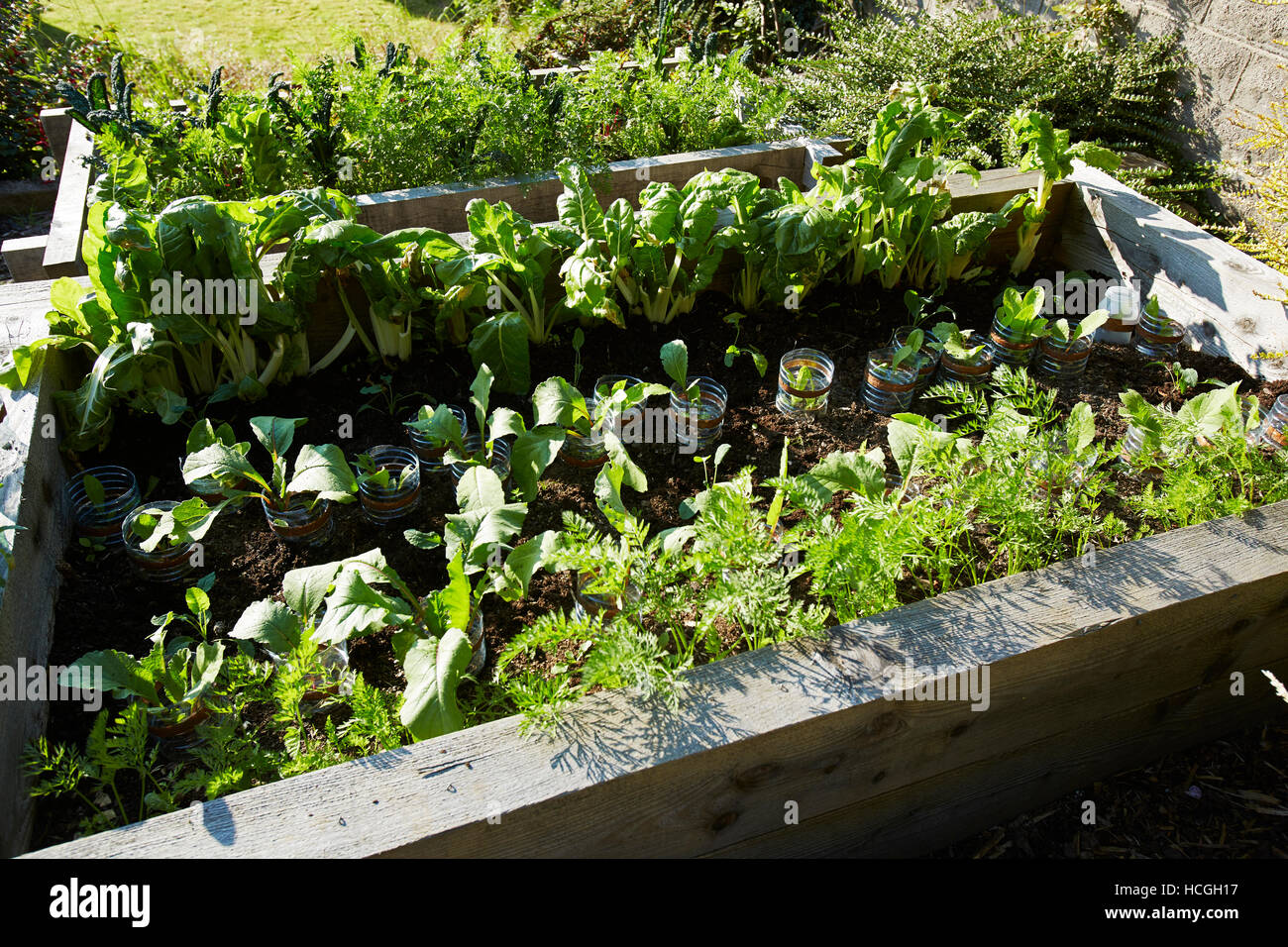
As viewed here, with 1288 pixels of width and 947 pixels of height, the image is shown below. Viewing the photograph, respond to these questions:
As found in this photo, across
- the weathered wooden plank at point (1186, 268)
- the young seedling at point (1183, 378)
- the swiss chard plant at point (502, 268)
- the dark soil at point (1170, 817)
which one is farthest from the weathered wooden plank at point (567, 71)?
the dark soil at point (1170, 817)

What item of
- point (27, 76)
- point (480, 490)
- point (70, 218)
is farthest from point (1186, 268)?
point (27, 76)

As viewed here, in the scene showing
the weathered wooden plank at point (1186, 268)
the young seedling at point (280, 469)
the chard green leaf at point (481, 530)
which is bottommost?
the young seedling at point (280, 469)

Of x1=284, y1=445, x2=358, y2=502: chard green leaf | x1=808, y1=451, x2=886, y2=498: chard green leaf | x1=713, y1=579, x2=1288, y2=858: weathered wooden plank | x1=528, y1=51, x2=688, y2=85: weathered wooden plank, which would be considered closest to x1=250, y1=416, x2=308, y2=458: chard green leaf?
x1=284, y1=445, x2=358, y2=502: chard green leaf

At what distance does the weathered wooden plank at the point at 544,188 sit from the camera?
3008 mm

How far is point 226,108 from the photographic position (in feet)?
10.6

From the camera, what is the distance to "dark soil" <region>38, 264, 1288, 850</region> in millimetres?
1963

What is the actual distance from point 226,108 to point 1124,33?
3.85m

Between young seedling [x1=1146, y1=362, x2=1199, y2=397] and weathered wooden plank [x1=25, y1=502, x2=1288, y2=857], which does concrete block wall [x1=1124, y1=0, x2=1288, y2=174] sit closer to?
young seedling [x1=1146, y1=362, x2=1199, y2=397]

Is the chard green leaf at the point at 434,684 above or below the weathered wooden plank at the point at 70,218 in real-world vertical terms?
below

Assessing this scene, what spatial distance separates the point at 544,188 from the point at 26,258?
1649 millimetres

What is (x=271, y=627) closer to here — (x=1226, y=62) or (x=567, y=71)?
(x=567, y=71)

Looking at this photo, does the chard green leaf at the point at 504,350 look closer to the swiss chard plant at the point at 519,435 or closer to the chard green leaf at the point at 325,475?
the swiss chard plant at the point at 519,435

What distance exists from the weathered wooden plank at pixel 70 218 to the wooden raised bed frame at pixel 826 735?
30 centimetres
